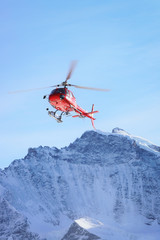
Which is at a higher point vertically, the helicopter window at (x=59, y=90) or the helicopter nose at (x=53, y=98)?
the helicopter window at (x=59, y=90)

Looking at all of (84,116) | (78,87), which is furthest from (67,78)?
(84,116)

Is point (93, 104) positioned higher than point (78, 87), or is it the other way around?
point (93, 104)

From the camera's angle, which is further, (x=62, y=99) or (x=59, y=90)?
(x=59, y=90)

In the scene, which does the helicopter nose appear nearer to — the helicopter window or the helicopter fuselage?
the helicopter fuselage

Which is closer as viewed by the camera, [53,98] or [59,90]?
[53,98]

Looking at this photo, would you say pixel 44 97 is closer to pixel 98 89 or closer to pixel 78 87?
pixel 78 87

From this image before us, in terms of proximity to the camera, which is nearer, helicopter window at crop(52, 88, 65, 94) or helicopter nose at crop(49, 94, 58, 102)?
helicopter nose at crop(49, 94, 58, 102)

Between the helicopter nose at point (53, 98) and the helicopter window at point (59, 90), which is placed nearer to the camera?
the helicopter nose at point (53, 98)

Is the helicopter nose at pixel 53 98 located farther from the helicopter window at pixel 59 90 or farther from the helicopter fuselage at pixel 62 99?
the helicopter window at pixel 59 90

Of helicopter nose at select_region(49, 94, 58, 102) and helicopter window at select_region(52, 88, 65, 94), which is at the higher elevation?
Answer: helicopter window at select_region(52, 88, 65, 94)

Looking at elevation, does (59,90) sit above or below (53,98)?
above

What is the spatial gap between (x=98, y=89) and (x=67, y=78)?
818cm

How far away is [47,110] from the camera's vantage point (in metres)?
88.3

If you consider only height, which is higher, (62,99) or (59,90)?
(59,90)
